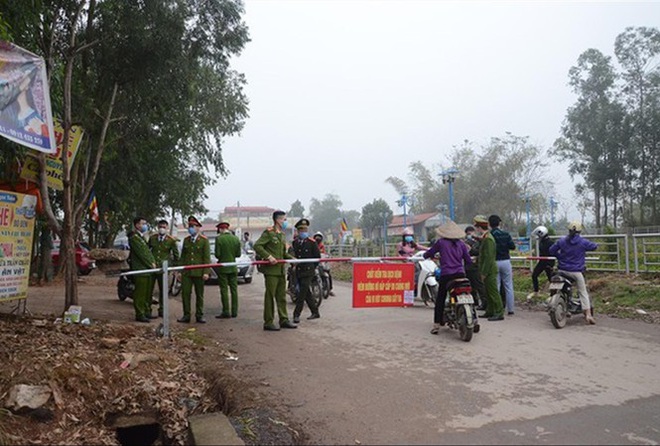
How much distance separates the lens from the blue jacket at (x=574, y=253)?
8336mm

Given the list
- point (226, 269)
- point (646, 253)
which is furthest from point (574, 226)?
point (226, 269)

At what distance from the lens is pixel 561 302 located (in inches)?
320

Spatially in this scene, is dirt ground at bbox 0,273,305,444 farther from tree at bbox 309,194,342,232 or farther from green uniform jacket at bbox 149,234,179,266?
tree at bbox 309,194,342,232

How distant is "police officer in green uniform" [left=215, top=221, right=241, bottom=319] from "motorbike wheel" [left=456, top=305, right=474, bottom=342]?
4.33 metres

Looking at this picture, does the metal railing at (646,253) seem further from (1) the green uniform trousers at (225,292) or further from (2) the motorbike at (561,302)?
(1) the green uniform trousers at (225,292)

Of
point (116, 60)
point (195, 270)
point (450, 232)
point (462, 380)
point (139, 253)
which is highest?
point (116, 60)

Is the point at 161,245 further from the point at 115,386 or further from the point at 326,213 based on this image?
the point at 326,213

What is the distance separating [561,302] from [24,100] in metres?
7.81

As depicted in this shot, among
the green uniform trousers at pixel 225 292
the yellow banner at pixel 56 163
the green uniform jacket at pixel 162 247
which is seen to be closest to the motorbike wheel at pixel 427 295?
the green uniform trousers at pixel 225 292

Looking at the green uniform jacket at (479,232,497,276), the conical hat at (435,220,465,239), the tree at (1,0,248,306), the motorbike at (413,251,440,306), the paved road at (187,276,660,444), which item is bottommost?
the paved road at (187,276,660,444)

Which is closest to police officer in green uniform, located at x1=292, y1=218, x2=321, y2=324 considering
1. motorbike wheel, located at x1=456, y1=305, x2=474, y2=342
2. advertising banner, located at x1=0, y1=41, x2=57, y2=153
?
motorbike wheel, located at x1=456, y1=305, x2=474, y2=342

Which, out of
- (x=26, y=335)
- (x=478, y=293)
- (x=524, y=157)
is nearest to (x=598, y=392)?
(x=478, y=293)

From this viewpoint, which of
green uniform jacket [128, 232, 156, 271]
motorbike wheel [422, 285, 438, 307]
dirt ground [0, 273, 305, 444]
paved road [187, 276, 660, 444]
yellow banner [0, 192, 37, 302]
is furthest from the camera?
motorbike wheel [422, 285, 438, 307]

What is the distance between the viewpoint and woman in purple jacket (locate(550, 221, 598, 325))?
8.31 metres
